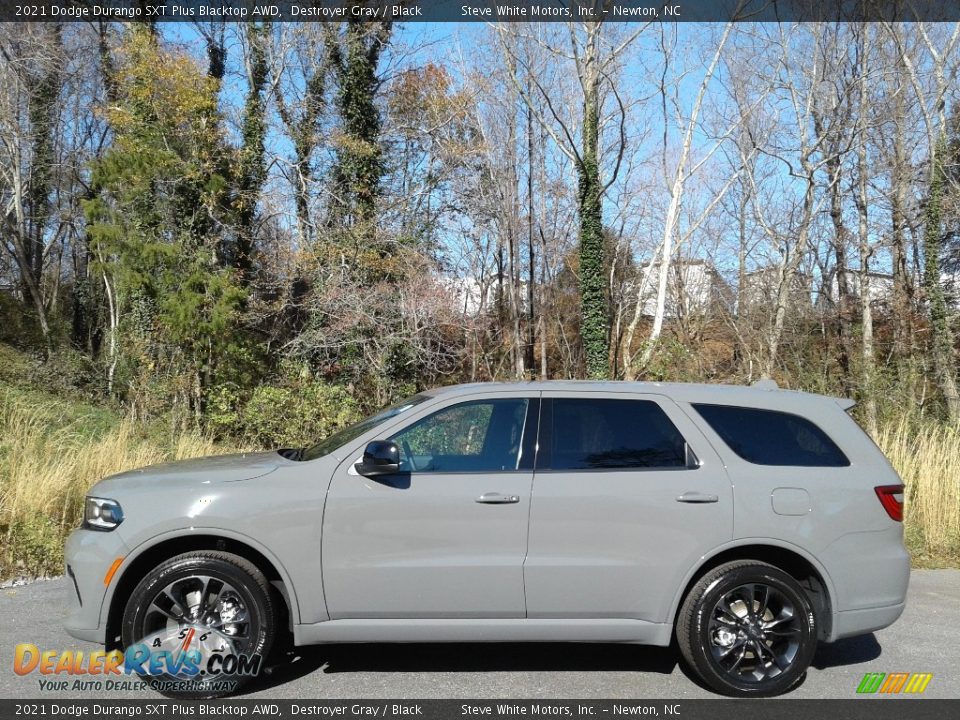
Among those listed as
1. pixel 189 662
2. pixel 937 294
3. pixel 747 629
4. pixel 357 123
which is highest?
pixel 357 123

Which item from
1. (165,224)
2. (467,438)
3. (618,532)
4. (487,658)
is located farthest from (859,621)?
(165,224)

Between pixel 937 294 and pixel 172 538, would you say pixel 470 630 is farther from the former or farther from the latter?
pixel 937 294

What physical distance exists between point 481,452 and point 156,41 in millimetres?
17508

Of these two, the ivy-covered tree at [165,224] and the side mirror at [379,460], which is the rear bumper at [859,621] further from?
the ivy-covered tree at [165,224]

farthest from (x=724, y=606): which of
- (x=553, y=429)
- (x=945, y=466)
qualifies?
(x=945, y=466)

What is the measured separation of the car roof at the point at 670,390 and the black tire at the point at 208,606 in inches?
61.1

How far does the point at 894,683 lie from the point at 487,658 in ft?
8.04

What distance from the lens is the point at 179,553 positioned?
447 cm

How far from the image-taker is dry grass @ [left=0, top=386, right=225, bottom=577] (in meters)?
7.09

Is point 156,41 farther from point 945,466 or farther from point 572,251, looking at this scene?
point 945,466

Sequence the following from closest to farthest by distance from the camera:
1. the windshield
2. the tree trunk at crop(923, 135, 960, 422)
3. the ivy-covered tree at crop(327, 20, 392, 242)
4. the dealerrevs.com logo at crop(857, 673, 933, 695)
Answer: the dealerrevs.com logo at crop(857, 673, 933, 695) < the windshield < the tree trunk at crop(923, 135, 960, 422) < the ivy-covered tree at crop(327, 20, 392, 242)

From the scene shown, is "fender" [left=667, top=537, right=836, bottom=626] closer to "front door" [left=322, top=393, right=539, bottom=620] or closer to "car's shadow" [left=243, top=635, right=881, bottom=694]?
"car's shadow" [left=243, top=635, right=881, bottom=694]

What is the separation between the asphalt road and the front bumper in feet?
1.32

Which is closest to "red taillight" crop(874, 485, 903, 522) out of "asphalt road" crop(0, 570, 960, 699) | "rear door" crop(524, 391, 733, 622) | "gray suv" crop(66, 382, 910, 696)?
"gray suv" crop(66, 382, 910, 696)
